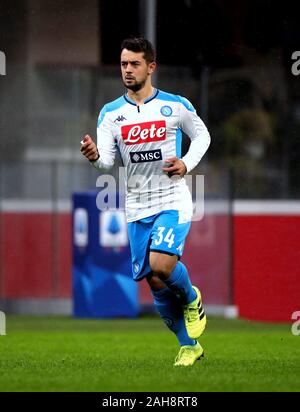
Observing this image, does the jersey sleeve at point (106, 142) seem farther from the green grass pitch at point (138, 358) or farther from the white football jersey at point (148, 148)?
Result: the green grass pitch at point (138, 358)

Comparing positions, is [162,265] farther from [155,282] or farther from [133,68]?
[133,68]

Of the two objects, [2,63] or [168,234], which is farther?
[2,63]

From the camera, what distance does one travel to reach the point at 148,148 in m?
9.28

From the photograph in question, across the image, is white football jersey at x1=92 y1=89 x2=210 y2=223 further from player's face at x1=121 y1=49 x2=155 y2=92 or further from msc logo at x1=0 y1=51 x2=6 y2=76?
msc logo at x1=0 y1=51 x2=6 y2=76

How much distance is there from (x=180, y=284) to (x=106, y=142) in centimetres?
111

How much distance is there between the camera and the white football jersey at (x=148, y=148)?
9273 millimetres

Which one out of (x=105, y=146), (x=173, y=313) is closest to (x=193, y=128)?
(x=105, y=146)

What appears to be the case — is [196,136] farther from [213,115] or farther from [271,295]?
[213,115]

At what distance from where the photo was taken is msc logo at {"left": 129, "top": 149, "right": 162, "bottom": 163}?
30.5 feet

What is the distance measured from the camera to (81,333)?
13484mm

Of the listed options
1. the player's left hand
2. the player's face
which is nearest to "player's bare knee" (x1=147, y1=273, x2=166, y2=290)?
the player's left hand

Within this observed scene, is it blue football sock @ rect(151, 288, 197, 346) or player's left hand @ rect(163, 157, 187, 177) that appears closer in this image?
player's left hand @ rect(163, 157, 187, 177)

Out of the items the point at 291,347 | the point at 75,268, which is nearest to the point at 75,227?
the point at 75,268

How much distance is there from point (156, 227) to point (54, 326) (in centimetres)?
588
